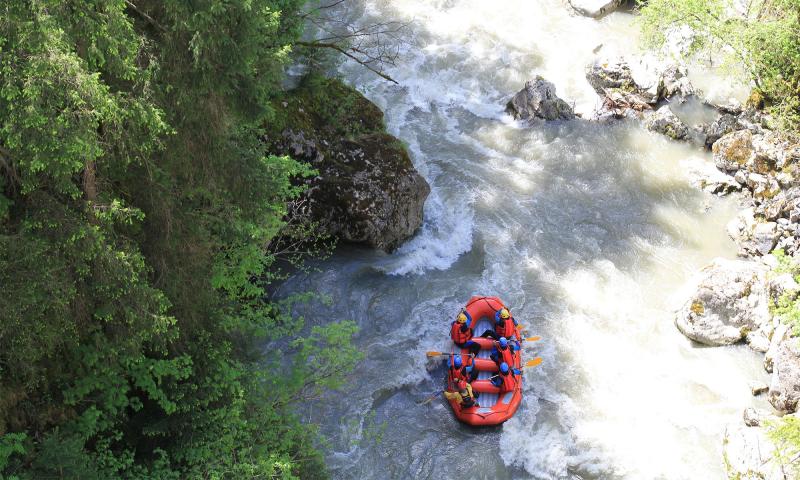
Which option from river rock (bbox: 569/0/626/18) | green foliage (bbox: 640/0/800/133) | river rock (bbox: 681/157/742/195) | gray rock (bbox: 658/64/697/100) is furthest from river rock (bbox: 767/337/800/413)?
river rock (bbox: 569/0/626/18)

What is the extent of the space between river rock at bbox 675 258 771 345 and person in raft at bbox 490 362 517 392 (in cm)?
327

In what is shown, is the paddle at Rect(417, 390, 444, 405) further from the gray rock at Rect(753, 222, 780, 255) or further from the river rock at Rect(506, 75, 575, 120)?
the river rock at Rect(506, 75, 575, 120)

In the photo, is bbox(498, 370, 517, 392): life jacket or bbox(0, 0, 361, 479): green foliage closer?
bbox(0, 0, 361, 479): green foliage

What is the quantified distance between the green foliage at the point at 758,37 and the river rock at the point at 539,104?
2.27 meters

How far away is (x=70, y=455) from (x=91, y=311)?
1.17m

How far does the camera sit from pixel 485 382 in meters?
10.3

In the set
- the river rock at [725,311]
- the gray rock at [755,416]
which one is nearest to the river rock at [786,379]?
the gray rock at [755,416]

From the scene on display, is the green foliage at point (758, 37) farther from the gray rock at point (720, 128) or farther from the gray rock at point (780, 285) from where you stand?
the gray rock at point (780, 285)

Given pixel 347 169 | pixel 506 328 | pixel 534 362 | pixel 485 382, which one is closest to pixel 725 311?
pixel 534 362

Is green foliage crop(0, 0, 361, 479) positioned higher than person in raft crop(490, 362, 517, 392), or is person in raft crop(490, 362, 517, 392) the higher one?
green foliage crop(0, 0, 361, 479)

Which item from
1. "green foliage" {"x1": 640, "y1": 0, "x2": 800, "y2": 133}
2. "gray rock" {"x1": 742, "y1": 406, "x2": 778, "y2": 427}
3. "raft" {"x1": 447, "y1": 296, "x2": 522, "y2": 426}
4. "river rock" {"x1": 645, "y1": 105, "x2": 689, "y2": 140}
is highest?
"green foliage" {"x1": 640, "y1": 0, "x2": 800, "y2": 133}

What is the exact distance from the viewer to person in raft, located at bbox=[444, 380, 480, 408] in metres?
9.89

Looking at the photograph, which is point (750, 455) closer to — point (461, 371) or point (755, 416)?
point (755, 416)

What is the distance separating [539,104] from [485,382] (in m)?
7.31
